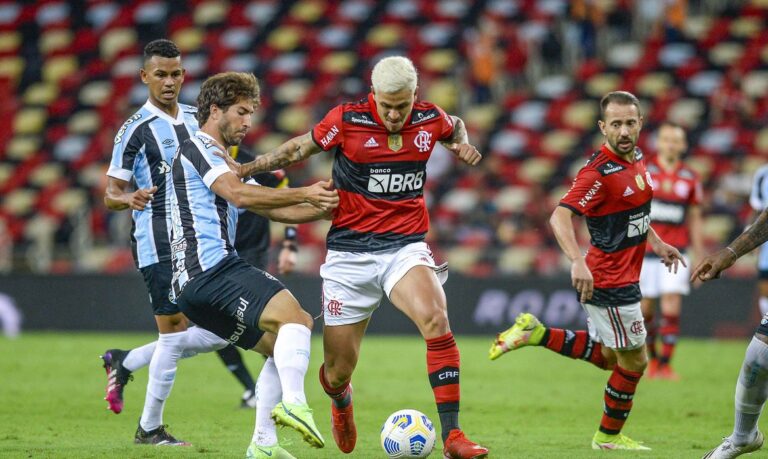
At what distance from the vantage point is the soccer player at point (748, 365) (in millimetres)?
6148

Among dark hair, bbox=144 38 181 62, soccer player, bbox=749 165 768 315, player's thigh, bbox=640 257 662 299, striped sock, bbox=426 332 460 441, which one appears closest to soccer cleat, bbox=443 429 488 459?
striped sock, bbox=426 332 460 441

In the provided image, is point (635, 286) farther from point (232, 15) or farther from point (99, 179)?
point (232, 15)

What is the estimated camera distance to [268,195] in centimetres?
627

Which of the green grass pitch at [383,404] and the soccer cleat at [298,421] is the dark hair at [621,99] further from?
the soccer cleat at [298,421]

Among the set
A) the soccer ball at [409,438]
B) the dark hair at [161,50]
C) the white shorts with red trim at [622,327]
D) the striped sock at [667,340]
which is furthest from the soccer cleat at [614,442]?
the striped sock at [667,340]

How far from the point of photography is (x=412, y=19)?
984 inches

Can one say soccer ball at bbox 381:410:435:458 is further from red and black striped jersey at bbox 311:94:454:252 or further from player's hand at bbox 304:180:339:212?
player's hand at bbox 304:180:339:212

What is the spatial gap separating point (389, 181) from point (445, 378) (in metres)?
A: 1.25

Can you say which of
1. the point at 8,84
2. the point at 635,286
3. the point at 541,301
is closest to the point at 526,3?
the point at 541,301

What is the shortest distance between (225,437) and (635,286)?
307 centimetres

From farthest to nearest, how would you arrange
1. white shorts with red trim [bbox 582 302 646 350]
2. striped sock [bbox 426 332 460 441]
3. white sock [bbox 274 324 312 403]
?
1. white shorts with red trim [bbox 582 302 646 350]
2. striped sock [bbox 426 332 460 441]
3. white sock [bbox 274 324 312 403]

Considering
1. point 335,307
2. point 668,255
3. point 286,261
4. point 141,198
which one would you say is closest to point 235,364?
point 286,261

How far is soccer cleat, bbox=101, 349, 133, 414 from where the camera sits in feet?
26.6

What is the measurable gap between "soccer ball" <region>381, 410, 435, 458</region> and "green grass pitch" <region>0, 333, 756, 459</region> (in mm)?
585
